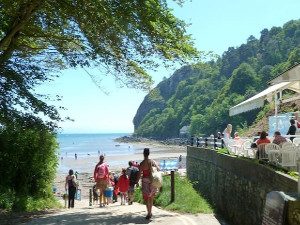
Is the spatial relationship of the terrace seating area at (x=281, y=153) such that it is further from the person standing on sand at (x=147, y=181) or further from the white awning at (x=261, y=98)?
the person standing on sand at (x=147, y=181)

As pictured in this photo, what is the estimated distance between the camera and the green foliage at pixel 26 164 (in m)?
15.4

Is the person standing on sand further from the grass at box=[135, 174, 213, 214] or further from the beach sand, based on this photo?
the beach sand

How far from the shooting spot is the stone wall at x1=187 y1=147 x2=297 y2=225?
10.2 metres

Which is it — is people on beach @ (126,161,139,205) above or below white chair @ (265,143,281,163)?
below

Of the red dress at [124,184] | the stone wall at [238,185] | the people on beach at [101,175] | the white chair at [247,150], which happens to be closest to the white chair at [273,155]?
the stone wall at [238,185]

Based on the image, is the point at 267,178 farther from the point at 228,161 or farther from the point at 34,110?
the point at 34,110

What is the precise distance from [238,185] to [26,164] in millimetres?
7340

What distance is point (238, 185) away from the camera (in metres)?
13.7

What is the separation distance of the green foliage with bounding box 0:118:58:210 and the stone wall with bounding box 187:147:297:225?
618 cm

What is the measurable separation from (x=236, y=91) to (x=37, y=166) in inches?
5300

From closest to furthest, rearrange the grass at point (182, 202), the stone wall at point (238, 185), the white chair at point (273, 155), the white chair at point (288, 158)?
the stone wall at point (238, 185) → the white chair at point (288, 158) → the white chair at point (273, 155) → the grass at point (182, 202)

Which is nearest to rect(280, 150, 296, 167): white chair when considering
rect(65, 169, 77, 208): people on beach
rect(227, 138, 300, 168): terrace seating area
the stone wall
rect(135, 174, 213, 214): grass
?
rect(227, 138, 300, 168): terrace seating area

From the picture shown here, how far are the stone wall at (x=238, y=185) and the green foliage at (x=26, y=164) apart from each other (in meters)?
6.18

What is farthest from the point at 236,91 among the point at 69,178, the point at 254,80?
the point at 69,178
